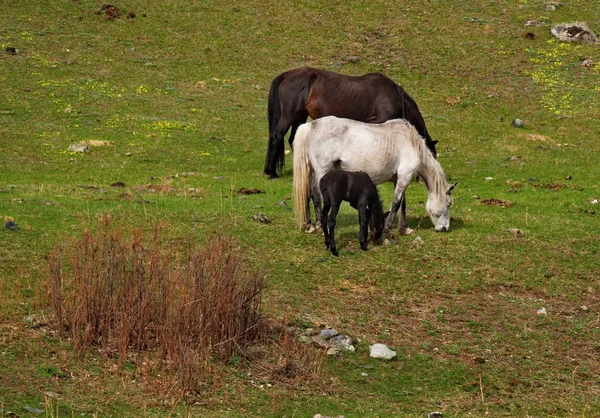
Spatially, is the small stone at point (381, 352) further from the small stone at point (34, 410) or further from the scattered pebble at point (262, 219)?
the scattered pebble at point (262, 219)

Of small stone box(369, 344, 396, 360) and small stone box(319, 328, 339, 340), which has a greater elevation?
small stone box(319, 328, 339, 340)

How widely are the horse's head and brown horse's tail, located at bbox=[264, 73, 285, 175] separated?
6472mm

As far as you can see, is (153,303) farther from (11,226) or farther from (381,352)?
(11,226)

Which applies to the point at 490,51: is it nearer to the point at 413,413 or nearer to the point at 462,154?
the point at 462,154

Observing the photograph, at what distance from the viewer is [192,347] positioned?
10555 mm

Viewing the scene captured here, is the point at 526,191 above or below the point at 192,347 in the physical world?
below

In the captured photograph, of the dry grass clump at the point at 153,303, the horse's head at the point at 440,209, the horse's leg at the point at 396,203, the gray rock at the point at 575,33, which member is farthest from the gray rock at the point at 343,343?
the gray rock at the point at 575,33

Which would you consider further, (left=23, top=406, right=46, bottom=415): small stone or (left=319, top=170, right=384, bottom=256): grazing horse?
(left=319, top=170, right=384, bottom=256): grazing horse

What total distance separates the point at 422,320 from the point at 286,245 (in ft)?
10.4

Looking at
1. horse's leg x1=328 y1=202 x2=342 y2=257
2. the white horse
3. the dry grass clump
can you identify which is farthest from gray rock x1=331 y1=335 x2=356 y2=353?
the white horse

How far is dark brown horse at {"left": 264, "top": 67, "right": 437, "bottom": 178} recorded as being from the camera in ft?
65.3

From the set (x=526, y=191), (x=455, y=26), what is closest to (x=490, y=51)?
(x=455, y=26)

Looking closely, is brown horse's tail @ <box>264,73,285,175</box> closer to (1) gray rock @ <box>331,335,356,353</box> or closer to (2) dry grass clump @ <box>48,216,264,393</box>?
(1) gray rock @ <box>331,335,356,353</box>

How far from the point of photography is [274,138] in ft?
72.9
